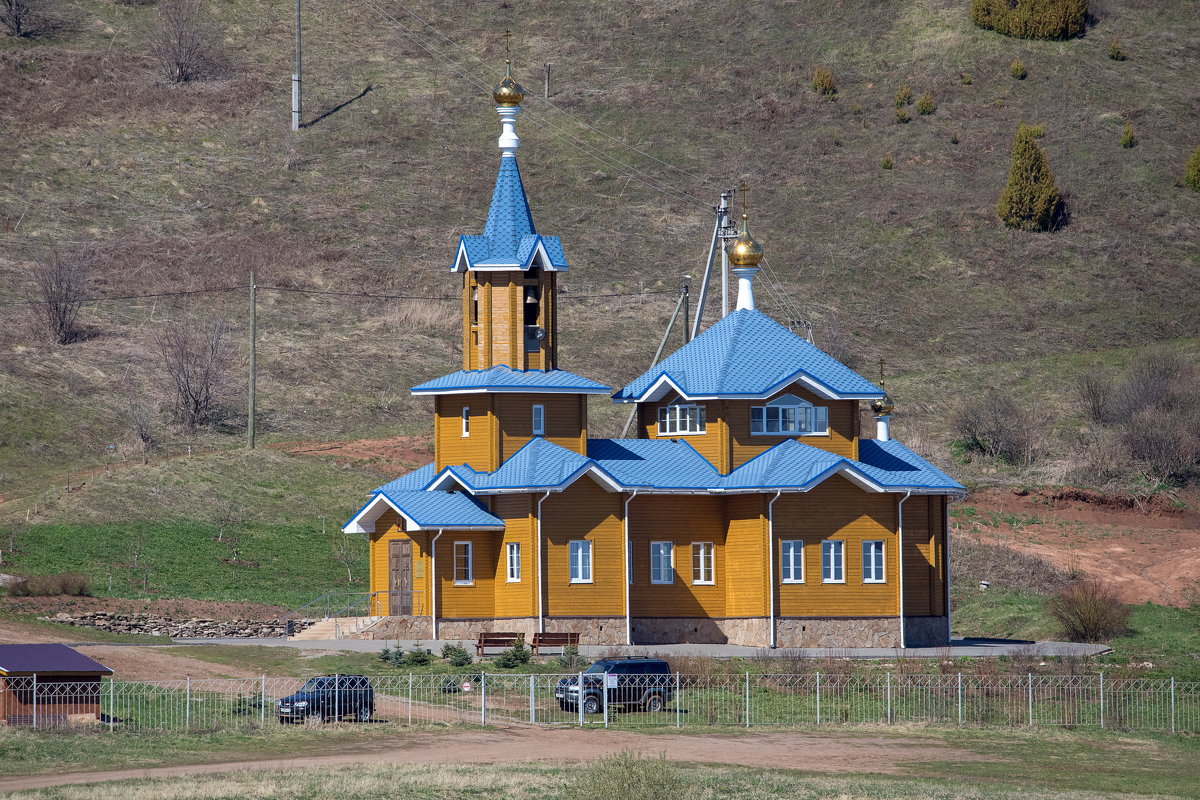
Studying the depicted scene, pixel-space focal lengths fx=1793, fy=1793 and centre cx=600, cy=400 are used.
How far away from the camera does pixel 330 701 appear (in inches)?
1288

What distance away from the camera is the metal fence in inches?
1289

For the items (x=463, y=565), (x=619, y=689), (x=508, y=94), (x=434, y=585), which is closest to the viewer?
(x=619, y=689)

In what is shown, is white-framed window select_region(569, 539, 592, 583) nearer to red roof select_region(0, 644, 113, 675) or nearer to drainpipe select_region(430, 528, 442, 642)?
drainpipe select_region(430, 528, 442, 642)

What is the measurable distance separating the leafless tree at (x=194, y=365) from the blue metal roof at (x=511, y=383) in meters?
25.5

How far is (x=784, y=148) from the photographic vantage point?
96.9 metres

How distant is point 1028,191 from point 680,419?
48.0m

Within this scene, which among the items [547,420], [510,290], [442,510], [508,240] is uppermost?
[508,240]

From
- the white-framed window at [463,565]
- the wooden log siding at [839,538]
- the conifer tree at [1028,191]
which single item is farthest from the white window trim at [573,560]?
the conifer tree at [1028,191]

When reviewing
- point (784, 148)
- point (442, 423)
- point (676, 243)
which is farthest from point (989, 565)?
point (784, 148)

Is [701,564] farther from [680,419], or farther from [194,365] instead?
[194,365]

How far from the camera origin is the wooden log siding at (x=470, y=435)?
45.3 meters

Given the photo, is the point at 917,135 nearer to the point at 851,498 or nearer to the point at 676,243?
the point at 676,243

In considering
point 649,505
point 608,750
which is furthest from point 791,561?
point 608,750

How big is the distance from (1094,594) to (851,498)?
757 cm
